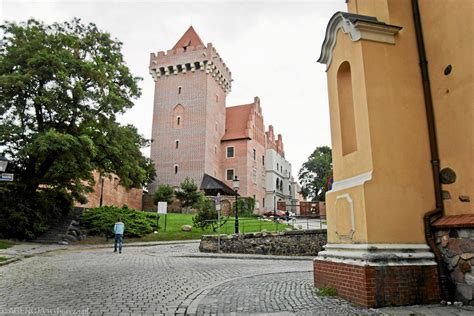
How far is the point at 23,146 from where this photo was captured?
1791cm

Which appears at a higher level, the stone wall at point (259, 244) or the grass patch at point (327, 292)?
the stone wall at point (259, 244)

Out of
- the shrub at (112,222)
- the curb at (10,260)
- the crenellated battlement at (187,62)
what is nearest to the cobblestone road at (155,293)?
the curb at (10,260)

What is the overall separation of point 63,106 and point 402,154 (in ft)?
60.2

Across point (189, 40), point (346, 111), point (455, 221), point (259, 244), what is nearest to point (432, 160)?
point (455, 221)

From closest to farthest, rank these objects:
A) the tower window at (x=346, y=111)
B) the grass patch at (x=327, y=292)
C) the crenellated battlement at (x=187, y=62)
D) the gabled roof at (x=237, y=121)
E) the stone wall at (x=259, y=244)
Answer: the grass patch at (x=327, y=292), the tower window at (x=346, y=111), the stone wall at (x=259, y=244), the crenellated battlement at (x=187, y=62), the gabled roof at (x=237, y=121)

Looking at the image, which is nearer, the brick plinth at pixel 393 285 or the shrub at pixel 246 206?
the brick plinth at pixel 393 285

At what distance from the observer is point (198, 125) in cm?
4634

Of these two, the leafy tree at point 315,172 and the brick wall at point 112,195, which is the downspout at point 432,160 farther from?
the leafy tree at point 315,172

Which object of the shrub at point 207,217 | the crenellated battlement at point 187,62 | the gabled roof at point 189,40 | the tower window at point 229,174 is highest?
the gabled roof at point 189,40

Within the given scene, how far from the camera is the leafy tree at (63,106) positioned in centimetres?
1820

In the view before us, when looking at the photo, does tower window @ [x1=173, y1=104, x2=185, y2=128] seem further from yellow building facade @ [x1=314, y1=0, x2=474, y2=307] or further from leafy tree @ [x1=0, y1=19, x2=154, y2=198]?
yellow building facade @ [x1=314, y1=0, x2=474, y2=307]

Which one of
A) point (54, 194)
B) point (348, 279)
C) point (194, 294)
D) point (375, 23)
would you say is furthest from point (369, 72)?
point (54, 194)

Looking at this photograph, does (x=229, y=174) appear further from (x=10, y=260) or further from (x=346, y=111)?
(x=346, y=111)

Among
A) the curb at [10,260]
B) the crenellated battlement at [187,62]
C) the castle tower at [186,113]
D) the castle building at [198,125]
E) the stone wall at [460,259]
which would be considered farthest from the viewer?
the crenellated battlement at [187,62]
